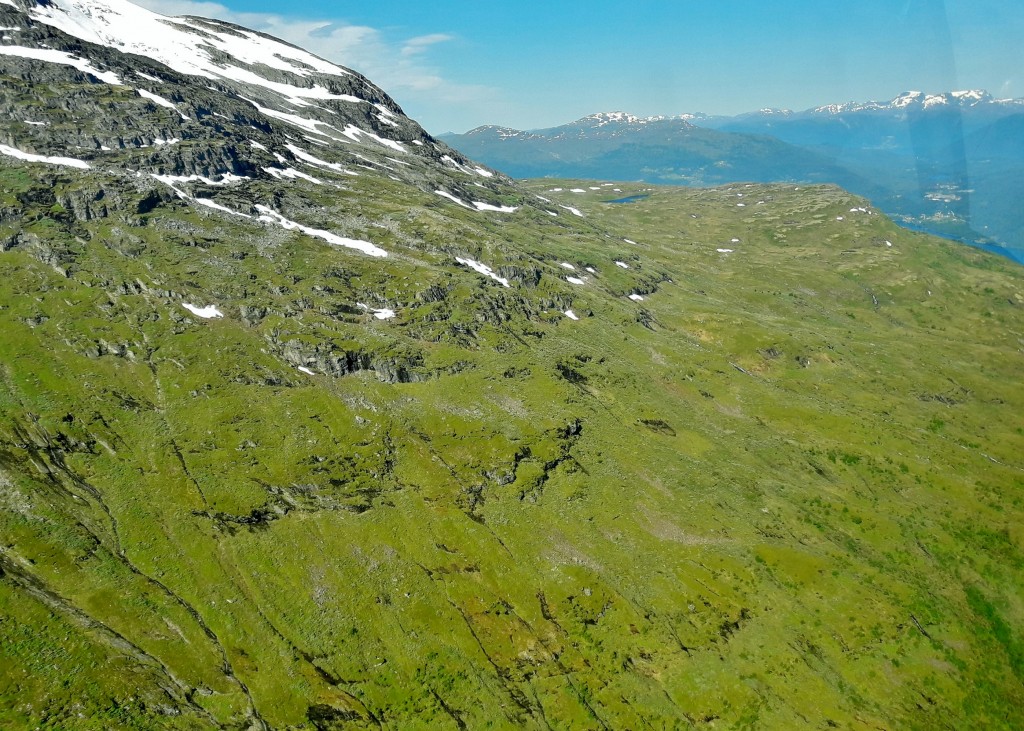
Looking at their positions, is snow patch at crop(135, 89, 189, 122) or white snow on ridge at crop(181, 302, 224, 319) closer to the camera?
white snow on ridge at crop(181, 302, 224, 319)

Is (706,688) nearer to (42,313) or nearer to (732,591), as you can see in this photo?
(732,591)

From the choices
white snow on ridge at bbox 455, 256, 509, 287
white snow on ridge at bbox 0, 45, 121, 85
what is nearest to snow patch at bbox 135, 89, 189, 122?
white snow on ridge at bbox 0, 45, 121, 85

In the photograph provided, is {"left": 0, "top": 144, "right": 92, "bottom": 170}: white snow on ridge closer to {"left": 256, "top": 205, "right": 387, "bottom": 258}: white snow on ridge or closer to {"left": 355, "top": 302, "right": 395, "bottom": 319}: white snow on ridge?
{"left": 256, "top": 205, "right": 387, "bottom": 258}: white snow on ridge

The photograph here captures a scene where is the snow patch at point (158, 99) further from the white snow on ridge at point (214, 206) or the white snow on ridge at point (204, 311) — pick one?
the white snow on ridge at point (204, 311)

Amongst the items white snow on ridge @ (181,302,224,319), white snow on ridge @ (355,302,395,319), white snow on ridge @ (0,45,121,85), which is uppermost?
white snow on ridge @ (0,45,121,85)

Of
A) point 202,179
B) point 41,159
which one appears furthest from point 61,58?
point 202,179
